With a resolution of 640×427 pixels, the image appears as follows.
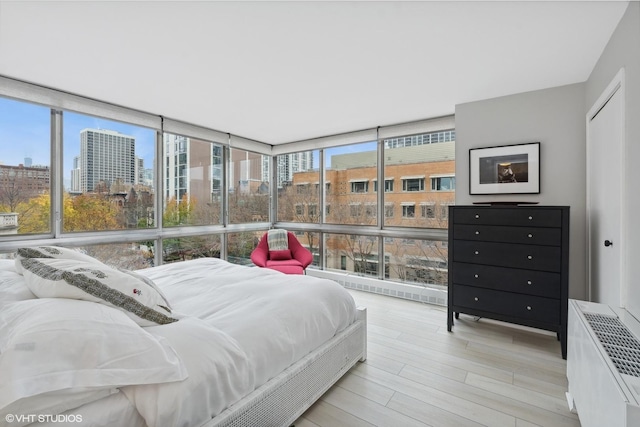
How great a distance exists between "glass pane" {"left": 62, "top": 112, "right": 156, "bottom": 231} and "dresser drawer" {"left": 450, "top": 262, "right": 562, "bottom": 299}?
12.5ft

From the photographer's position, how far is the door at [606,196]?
1933 millimetres

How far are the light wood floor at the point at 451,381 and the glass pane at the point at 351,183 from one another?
1956 mm

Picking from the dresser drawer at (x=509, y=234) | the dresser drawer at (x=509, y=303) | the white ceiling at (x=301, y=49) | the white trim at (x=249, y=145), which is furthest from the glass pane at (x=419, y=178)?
the white trim at (x=249, y=145)

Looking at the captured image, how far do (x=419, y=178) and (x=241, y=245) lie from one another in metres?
3.14

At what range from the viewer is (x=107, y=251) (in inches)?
132

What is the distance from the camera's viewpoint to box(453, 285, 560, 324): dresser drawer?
249 centimetres

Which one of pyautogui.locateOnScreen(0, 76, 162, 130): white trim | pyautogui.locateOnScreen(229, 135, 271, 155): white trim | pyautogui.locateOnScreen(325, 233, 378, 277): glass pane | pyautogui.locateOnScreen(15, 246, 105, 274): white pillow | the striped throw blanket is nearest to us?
pyautogui.locateOnScreen(15, 246, 105, 274): white pillow

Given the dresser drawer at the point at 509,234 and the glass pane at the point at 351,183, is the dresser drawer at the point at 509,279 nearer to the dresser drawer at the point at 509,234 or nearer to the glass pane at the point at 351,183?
the dresser drawer at the point at 509,234

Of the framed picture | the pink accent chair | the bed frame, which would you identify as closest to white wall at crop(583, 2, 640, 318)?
the framed picture

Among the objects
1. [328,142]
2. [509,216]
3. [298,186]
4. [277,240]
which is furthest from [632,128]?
[298,186]

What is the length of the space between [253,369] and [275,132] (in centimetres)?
384

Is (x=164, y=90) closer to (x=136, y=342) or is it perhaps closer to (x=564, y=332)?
(x=136, y=342)

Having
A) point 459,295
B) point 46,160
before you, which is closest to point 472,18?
point 459,295

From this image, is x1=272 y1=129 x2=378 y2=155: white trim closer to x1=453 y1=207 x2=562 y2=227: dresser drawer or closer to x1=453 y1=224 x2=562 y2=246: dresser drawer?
x1=453 y1=207 x2=562 y2=227: dresser drawer
